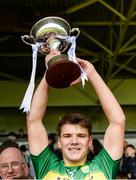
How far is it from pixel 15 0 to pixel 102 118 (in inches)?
220

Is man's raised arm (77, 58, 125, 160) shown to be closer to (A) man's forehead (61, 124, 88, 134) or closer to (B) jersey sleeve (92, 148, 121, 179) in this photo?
(B) jersey sleeve (92, 148, 121, 179)

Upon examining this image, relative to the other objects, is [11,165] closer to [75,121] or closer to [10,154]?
[10,154]

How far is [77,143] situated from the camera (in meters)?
2.02

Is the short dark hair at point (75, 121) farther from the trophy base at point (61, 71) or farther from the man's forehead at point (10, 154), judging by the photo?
the man's forehead at point (10, 154)

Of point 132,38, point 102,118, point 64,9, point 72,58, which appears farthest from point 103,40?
point 72,58

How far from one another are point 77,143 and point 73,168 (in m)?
0.11

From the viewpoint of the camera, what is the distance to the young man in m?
2.03

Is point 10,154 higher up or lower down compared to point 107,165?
higher up

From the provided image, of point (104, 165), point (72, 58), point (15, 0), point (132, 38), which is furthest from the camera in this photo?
point (132, 38)

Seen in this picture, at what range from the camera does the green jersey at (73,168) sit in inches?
79.6

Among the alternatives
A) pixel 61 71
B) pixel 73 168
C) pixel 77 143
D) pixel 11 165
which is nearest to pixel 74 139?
pixel 77 143

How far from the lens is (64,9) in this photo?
898cm

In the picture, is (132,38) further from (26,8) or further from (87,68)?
(87,68)

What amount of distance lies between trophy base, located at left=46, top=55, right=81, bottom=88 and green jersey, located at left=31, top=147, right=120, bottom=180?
305 mm
